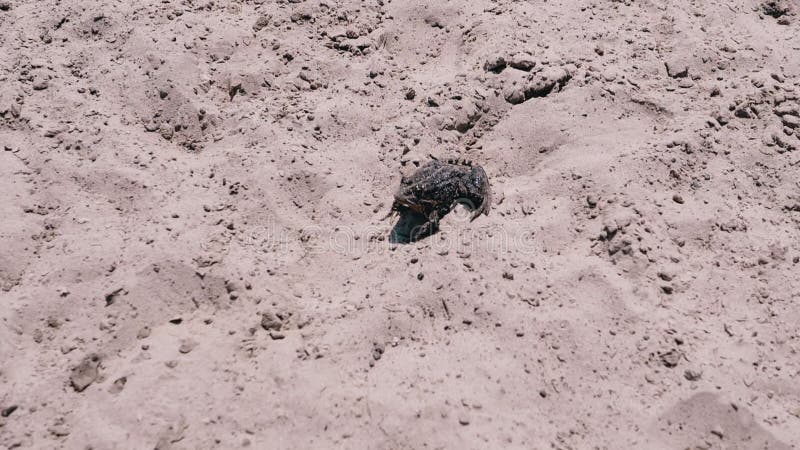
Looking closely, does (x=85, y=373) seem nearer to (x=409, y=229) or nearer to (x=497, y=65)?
(x=409, y=229)

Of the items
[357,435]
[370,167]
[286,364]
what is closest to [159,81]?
[370,167]

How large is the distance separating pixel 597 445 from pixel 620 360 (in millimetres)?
482

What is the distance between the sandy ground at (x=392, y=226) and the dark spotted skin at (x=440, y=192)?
117 millimetres

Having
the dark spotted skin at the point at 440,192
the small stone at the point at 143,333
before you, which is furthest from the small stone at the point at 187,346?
the dark spotted skin at the point at 440,192

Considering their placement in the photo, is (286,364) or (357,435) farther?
(286,364)

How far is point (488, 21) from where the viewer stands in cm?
484

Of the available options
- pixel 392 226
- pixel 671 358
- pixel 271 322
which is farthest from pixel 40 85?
pixel 671 358

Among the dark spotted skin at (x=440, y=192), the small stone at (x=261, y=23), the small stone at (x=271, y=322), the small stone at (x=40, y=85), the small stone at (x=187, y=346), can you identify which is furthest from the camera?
the small stone at (x=261, y=23)

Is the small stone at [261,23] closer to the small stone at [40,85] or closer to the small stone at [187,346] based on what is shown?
the small stone at [40,85]

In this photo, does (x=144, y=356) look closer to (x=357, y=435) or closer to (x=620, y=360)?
(x=357, y=435)

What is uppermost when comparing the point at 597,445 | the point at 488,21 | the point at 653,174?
the point at 488,21

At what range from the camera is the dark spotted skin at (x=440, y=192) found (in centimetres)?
372

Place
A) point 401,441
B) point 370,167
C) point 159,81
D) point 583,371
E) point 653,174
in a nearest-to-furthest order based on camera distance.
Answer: point 401,441, point 583,371, point 653,174, point 370,167, point 159,81

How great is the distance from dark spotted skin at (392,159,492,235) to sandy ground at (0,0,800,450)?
0.38 feet
